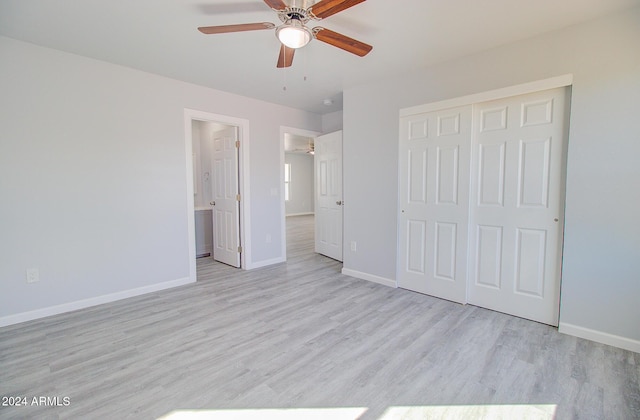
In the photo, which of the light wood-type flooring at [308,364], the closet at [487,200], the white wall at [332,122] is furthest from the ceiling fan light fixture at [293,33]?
the white wall at [332,122]

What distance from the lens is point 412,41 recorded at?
8.54 feet

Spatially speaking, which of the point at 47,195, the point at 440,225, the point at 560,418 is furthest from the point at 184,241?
the point at 560,418

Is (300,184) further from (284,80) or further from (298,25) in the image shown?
(298,25)

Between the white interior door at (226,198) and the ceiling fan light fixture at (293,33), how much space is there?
2585mm

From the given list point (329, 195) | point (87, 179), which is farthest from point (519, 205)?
point (87, 179)

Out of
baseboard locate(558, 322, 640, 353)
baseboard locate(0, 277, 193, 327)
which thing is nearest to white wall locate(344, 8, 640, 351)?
baseboard locate(558, 322, 640, 353)

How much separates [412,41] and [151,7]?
2.11m

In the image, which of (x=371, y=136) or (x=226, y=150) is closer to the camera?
(x=371, y=136)

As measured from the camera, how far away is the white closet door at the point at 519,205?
254 cm

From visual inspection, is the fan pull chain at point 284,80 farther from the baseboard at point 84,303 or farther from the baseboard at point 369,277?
the baseboard at point 84,303

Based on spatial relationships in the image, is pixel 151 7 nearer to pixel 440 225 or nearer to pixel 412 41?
pixel 412 41

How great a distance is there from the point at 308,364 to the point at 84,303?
2531 mm

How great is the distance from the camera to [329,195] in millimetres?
5098

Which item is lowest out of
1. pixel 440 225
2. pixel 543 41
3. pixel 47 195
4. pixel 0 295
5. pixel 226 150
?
pixel 0 295
